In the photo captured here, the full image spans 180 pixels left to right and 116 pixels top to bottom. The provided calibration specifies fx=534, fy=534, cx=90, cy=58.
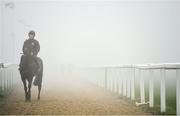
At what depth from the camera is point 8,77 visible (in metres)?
18.6

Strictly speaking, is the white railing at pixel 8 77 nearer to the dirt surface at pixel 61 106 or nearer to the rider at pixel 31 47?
the dirt surface at pixel 61 106

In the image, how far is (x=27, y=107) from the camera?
12586mm

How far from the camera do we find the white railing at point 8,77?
55.1 feet

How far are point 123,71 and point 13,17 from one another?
408cm

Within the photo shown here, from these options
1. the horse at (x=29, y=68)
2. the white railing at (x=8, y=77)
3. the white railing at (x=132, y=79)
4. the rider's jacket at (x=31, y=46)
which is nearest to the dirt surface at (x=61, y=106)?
the horse at (x=29, y=68)

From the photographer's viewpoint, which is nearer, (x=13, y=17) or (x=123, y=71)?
(x=13, y=17)

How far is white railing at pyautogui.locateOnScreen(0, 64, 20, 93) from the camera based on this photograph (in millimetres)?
16781

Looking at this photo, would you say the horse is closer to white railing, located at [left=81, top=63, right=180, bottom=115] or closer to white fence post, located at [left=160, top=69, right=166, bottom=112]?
white railing, located at [left=81, top=63, right=180, bottom=115]

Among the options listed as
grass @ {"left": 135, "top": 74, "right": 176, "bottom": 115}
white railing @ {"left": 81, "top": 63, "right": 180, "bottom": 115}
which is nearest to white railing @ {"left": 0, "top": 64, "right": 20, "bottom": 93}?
white railing @ {"left": 81, "top": 63, "right": 180, "bottom": 115}

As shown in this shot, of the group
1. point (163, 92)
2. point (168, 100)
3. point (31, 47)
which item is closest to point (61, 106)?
point (31, 47)

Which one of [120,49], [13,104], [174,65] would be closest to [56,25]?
[13,104]

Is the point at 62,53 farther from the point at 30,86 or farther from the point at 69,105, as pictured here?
the point at 69,105

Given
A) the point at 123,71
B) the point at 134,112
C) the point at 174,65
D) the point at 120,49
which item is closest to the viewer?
the point at 174,65

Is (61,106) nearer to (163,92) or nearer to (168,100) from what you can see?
(163,92)
